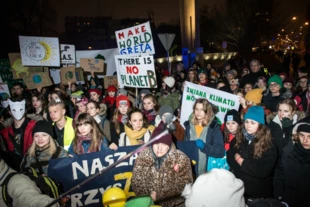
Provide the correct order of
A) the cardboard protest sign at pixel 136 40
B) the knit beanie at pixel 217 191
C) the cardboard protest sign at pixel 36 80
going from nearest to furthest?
the knit beanie at pixel 217 191
the cardboard protest sign at pixel 136 40
the cardboard protest sign at pixel 36 80

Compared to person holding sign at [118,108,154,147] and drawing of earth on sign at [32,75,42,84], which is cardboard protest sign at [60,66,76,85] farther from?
person holding sign at [118,108,154,147]

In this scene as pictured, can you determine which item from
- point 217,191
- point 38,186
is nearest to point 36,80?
point 38,186

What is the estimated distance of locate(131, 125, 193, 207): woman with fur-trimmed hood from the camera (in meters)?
2.80

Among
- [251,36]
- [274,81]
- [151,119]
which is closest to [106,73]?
[151,119]

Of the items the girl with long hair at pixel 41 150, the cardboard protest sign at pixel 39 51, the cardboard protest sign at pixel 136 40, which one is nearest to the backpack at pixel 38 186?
the girl with long hair at pixel 41 150

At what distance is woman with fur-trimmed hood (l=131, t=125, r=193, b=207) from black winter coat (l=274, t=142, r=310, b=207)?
120 cm

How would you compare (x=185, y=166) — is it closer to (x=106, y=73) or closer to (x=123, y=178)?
(x=123, y=178)

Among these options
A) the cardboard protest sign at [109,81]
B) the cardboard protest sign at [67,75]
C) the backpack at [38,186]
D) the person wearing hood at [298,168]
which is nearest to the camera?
the backpack at [38,186]

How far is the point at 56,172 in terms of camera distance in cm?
327

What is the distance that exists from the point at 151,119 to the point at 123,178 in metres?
1.70

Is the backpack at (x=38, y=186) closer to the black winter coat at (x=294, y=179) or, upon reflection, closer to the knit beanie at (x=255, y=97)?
the black winter coat at (x=294, y=179)

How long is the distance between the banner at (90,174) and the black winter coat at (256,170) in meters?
1.58

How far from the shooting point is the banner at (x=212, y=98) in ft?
15.9

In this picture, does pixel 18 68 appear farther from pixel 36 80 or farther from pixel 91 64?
pixel 91 64
